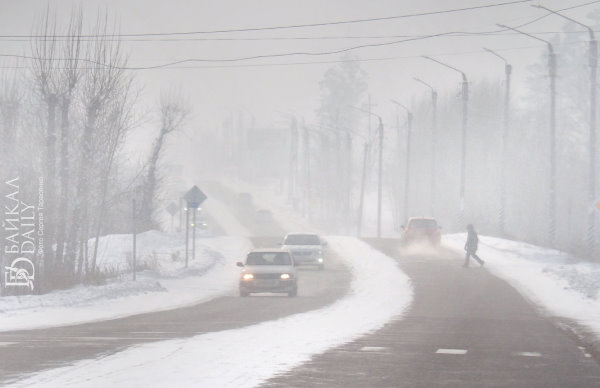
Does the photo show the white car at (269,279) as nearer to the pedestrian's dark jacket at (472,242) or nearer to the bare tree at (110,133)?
the bare tree at (110,133)

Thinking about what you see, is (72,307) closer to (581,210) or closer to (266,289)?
(266,289)

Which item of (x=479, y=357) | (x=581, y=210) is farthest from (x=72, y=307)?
(x=581, y=210)

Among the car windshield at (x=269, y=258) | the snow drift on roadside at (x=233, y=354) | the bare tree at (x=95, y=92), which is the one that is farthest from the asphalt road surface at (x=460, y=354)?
the bare tree at (x=95, y=92)

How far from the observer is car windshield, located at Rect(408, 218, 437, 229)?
2240 inches

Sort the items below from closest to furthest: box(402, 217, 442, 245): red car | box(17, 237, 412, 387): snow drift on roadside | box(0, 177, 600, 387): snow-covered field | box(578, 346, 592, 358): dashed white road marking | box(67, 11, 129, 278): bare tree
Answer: box(17, 237, 412, 387): snow drift on roadside, box(0, 177, 600, 387): snow-covered field, box(578, 346, 592, 358): dashed white road marking, box(67, 11, 129, 278): bare tree, box(402, 217, 442, 245): red car

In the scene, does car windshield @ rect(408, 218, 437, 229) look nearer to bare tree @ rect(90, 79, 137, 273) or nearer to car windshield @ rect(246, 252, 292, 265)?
bare tree @ rect(90, 79, 137, 273)

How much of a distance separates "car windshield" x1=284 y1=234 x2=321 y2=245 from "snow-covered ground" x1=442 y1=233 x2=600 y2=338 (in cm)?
766

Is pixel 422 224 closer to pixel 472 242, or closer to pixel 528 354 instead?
pixel 472 242

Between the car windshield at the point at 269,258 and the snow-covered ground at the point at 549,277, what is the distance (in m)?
7.54

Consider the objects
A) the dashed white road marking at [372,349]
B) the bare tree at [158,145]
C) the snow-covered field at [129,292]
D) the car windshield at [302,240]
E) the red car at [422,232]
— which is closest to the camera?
the dashed white road marking at [372,349]

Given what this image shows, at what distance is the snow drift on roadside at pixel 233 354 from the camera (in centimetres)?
1403

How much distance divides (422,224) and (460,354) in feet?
131

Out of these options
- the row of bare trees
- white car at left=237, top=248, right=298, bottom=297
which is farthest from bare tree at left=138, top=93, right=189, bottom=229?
white car at left=237, top=248, right=298, bottom=297

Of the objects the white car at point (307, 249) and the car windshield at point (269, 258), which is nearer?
the car windshield at point (269, 258)
